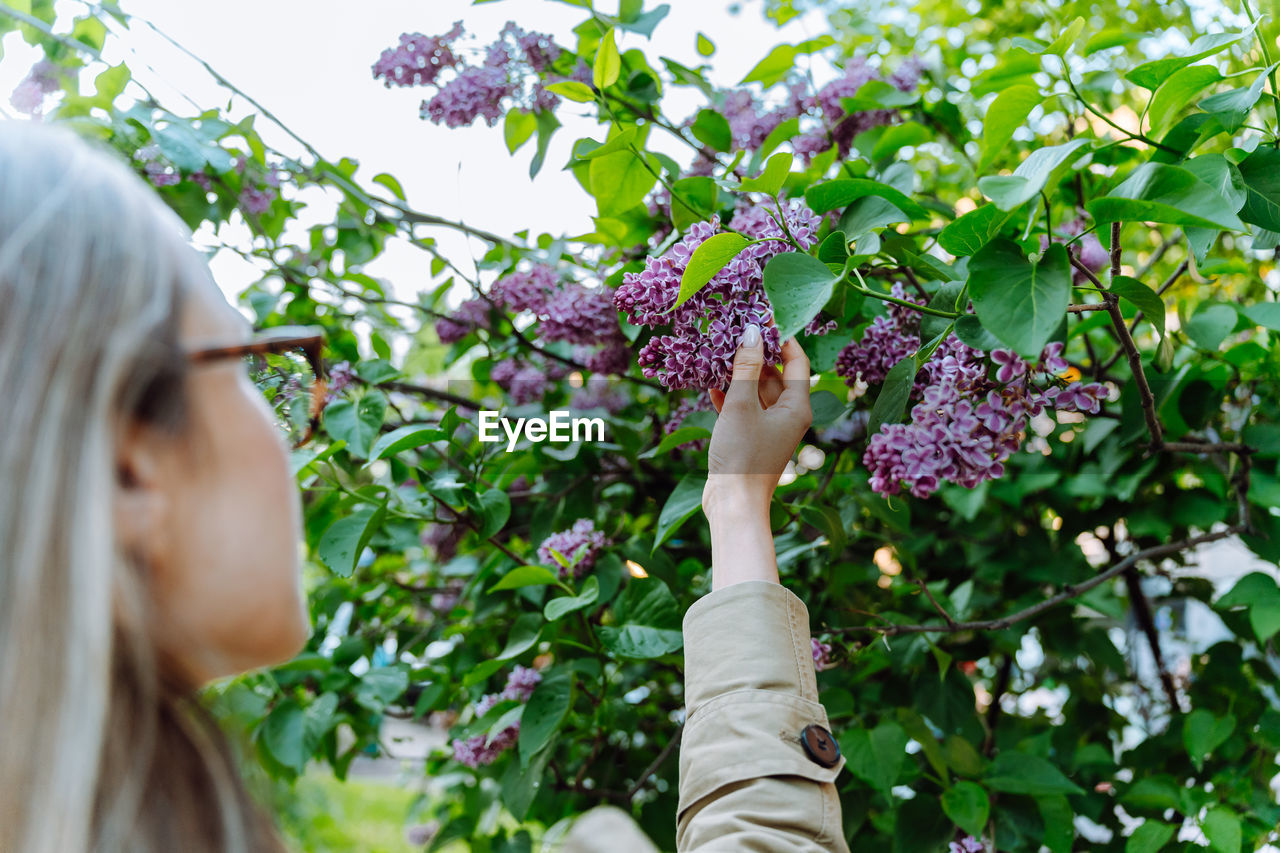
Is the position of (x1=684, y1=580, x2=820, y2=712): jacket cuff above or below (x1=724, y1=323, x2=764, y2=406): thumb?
below

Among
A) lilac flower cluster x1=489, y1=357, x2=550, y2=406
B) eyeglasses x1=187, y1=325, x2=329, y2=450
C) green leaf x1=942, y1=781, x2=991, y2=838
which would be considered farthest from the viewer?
lilac flower cluster x1=489, y1=357, x2=550, y2=406

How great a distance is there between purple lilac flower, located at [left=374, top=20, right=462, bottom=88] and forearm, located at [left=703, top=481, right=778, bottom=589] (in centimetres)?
104

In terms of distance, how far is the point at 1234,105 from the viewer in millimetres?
883

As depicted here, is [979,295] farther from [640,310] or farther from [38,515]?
[38,515]

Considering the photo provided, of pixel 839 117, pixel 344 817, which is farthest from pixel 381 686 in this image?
pixel 344 817

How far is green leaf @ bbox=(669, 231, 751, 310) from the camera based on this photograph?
2.71ft

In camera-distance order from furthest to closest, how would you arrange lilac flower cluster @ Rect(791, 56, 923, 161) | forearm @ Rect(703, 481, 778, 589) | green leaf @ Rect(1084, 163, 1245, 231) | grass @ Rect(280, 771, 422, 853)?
grass @ Rect(280, 771, 422, 853)
lilac flower cluster @ Rect(791, 56, 923, 161)
forearm @ Rect(703, 481, 778, 589)
green leaf @ Rect(1084, 163, 1245, 231)

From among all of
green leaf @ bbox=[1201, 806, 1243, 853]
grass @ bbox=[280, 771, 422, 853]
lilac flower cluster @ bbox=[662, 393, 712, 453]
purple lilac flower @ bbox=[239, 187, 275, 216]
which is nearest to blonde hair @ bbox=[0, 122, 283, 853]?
lilac flower cluster @ bbox=[662, 393, 712, 453]

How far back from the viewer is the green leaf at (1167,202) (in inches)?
27.8

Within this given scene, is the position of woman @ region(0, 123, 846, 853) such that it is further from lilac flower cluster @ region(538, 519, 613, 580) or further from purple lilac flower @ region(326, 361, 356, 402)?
purple lilac flower @ region(326, 361, 356, 402)

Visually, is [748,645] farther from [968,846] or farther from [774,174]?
[968,846]

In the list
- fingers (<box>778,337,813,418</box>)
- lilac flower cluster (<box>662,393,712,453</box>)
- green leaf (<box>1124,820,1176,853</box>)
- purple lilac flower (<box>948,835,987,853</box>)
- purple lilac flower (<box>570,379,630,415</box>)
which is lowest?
purple lilac flower (<box>948,835,987,853</box>)

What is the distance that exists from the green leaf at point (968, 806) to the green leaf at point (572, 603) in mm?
555

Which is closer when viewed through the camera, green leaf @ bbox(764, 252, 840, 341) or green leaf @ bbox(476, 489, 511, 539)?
green leaf @ bbox(764, 252, 840, 341)
